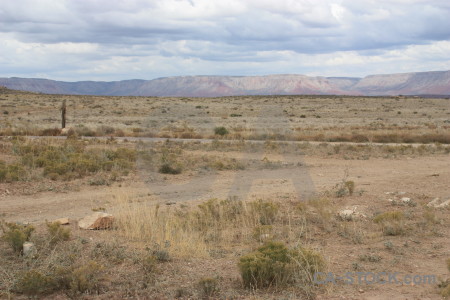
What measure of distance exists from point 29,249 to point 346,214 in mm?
6529

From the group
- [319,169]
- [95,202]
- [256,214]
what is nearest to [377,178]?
[319,169]

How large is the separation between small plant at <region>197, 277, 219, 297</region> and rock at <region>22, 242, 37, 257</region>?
3.02 m

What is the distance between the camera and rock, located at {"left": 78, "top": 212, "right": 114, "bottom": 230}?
28.7 feet

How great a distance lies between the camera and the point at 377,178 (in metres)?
15.2

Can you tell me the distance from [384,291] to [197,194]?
7532 mm

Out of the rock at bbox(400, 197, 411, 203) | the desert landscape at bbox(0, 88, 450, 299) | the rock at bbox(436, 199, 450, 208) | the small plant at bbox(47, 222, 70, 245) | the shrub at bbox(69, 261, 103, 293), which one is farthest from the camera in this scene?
the rock at bbox(400, 197, 411, 203)

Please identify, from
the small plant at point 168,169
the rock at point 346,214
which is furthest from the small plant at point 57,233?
the small plant at point 168,169

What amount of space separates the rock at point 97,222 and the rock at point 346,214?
505 cm

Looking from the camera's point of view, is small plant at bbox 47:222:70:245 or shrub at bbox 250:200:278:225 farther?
shrub at bbox 250:200:278:225

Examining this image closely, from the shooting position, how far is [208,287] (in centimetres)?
594

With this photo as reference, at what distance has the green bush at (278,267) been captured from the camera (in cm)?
621

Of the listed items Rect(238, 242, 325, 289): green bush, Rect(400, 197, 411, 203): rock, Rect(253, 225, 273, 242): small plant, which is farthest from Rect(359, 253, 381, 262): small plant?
Rect(400, 197, 411, 203): rock

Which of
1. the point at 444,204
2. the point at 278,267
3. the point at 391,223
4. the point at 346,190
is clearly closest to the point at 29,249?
the point at 278,267

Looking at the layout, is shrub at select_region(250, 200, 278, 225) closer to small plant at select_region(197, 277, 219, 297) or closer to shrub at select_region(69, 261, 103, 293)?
small plant at select_region(197, 277, 219, 297)
